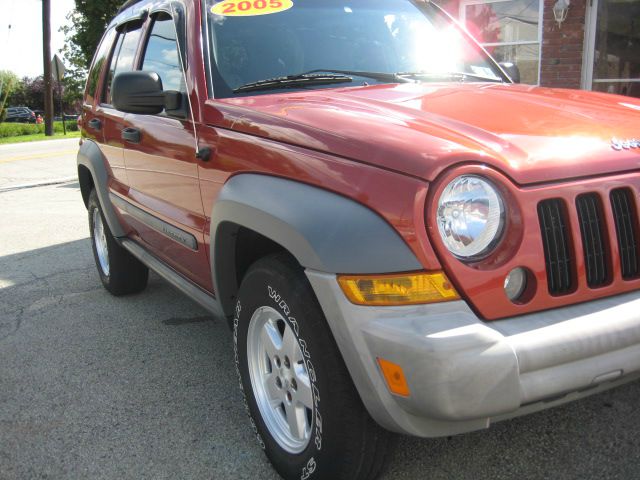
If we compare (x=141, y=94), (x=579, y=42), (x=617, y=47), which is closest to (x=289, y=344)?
(x=141, y=94)

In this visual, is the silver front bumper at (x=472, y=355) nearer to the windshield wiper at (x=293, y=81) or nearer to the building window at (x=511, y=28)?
the windshield wiper at (x=293, y=81)

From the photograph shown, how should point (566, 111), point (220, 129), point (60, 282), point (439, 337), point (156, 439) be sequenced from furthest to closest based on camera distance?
point (60, 282) → point (156, 439) → point (220, 129) → point (566, 111) → point (439, 337)

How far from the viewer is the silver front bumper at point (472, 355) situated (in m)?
1.66

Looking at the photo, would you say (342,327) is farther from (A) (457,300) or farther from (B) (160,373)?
(B) (160,373)

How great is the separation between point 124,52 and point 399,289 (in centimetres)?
311

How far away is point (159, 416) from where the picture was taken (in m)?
2.95

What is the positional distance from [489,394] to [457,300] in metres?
0.26

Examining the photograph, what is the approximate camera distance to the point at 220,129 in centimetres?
256

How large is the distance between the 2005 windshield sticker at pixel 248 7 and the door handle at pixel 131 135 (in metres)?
0.85

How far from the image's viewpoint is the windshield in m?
2.84

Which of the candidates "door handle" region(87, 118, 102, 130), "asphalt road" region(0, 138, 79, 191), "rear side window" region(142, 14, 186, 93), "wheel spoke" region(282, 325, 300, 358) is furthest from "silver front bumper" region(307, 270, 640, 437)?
"asphalt road" region(0, 138, 79, 191)

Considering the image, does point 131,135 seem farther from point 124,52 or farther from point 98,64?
point 98,64

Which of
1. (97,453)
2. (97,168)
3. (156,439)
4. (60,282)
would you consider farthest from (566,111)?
(60,282)

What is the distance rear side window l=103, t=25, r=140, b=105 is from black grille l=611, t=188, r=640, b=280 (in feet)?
9.46
